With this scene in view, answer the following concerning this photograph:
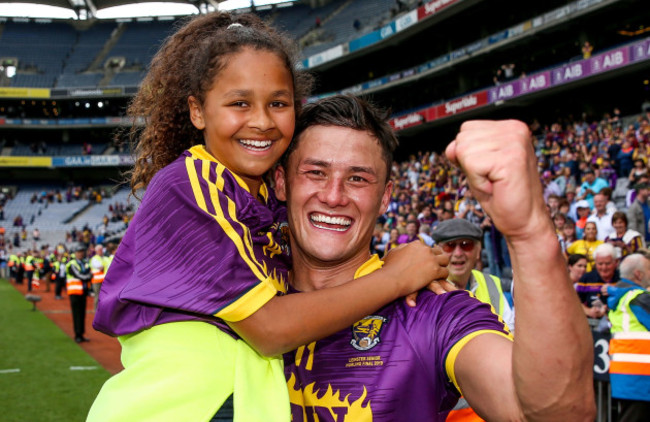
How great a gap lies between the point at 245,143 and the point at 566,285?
4.20 ft

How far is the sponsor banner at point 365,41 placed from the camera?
31.5 metres

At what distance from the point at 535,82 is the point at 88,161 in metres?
34.8

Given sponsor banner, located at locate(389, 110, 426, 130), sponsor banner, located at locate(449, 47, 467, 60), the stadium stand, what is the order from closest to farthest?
sponsor banner, located at locate(449, 47, 467, 60), sponsor banner, located at locate(389, 110, 426, 130), the stadium stand

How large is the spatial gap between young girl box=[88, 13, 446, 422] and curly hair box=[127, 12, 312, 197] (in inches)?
0.4

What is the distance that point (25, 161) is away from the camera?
4638 centimetres

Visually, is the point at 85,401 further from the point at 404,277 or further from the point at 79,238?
the point at 79,238

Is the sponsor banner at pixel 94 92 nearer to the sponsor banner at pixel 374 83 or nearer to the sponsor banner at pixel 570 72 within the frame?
the sponsor banner at pixel 374 83

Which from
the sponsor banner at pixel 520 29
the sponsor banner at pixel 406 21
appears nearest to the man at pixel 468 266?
the sponsor banner at pixel 520 29

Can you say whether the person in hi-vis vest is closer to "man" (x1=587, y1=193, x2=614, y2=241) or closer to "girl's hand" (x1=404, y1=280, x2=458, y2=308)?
"girl's hand" (x1=404, y1=280, x2=458, y2=308)

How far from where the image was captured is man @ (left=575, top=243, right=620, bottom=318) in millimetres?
6695

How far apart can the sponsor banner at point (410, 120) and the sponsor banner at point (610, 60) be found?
973 cm

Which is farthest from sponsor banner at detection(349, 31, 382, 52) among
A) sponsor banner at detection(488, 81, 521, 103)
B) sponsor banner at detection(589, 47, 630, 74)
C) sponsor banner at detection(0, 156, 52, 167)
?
sponsor banner at detection(0, 156, 52, 167)

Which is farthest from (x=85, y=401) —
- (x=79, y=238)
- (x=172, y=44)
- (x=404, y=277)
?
(x=79, y=238)

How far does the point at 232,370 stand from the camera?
1805 millimetres
